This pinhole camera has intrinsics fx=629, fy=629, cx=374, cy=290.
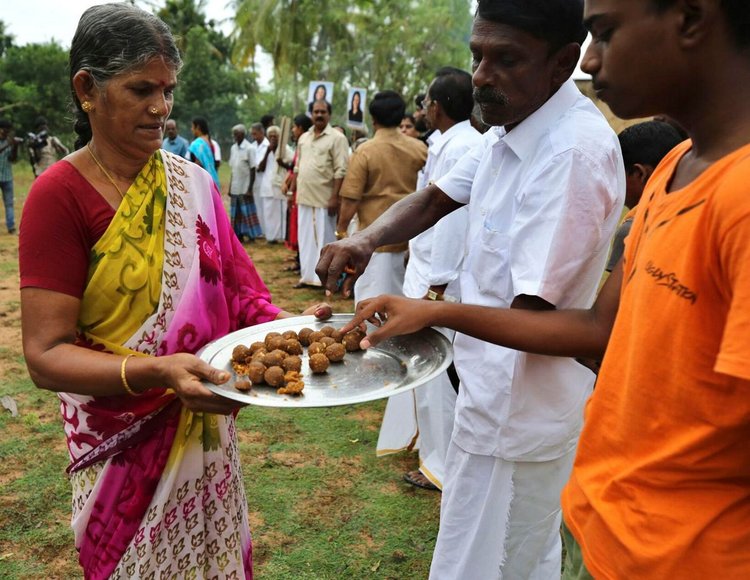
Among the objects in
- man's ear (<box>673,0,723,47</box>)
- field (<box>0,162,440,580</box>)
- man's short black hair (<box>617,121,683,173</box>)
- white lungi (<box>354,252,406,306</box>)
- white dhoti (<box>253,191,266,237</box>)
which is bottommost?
white dhoti (<box>253,191,266,237</box>)

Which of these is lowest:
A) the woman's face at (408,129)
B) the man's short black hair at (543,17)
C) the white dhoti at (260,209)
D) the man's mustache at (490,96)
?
the white dhoti at (260,209)

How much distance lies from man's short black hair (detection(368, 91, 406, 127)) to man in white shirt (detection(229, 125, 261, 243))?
6.70m

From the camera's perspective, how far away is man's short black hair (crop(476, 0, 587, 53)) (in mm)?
1831

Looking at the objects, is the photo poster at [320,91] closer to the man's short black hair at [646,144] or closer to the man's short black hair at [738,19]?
the man's short black hair at [646,144]

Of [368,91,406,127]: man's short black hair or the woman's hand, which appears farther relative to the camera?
[368,91,406,127]: man's short black hair

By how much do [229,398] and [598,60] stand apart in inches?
50.0

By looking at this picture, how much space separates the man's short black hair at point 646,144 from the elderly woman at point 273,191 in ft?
29.7

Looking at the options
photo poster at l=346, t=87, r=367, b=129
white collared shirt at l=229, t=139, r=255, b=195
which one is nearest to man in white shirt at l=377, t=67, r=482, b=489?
photo poster at l=346, t=87, r=367, b=129

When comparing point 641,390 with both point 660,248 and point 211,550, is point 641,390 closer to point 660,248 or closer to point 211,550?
point 660,248

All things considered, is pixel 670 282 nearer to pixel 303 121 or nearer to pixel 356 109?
pixel 303 121

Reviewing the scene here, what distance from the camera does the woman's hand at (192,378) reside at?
5.69 ft

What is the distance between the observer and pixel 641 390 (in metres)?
1.16

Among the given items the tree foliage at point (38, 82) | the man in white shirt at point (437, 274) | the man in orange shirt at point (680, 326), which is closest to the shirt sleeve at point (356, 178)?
the man in white shirt at point (437, 274)

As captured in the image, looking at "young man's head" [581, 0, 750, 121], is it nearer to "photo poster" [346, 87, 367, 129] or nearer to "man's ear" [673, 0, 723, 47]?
"man's ear" [673, 0, 723, 47]
